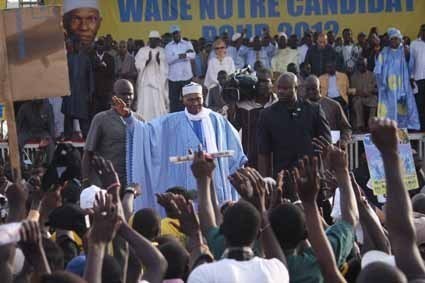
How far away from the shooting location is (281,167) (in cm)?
931

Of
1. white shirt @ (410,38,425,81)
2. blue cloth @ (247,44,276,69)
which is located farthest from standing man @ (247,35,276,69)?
white shirt @ (410,38,425,81)

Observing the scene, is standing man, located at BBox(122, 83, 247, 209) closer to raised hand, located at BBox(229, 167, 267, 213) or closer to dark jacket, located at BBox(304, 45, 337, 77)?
raised hand, located at BBox(229, 167, 267, 213)

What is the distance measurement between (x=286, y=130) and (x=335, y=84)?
8.60m

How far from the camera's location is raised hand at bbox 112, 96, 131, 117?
984cm

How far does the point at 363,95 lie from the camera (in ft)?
58.3

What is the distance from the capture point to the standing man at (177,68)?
19.2 metres

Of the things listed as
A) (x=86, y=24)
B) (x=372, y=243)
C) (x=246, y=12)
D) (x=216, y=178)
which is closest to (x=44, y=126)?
(x=86, y=24)

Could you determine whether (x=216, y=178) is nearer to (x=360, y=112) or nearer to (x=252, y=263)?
(x=252, y=263)


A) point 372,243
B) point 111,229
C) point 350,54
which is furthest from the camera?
point 350,54

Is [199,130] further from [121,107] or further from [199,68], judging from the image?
[199,68]

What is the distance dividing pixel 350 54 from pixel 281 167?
379 inches

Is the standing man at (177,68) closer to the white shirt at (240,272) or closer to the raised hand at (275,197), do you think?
the raised hand at (275,197)

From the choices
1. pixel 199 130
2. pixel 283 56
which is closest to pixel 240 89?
pixel 199 130

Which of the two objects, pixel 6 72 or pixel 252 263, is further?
pixel 6 72
